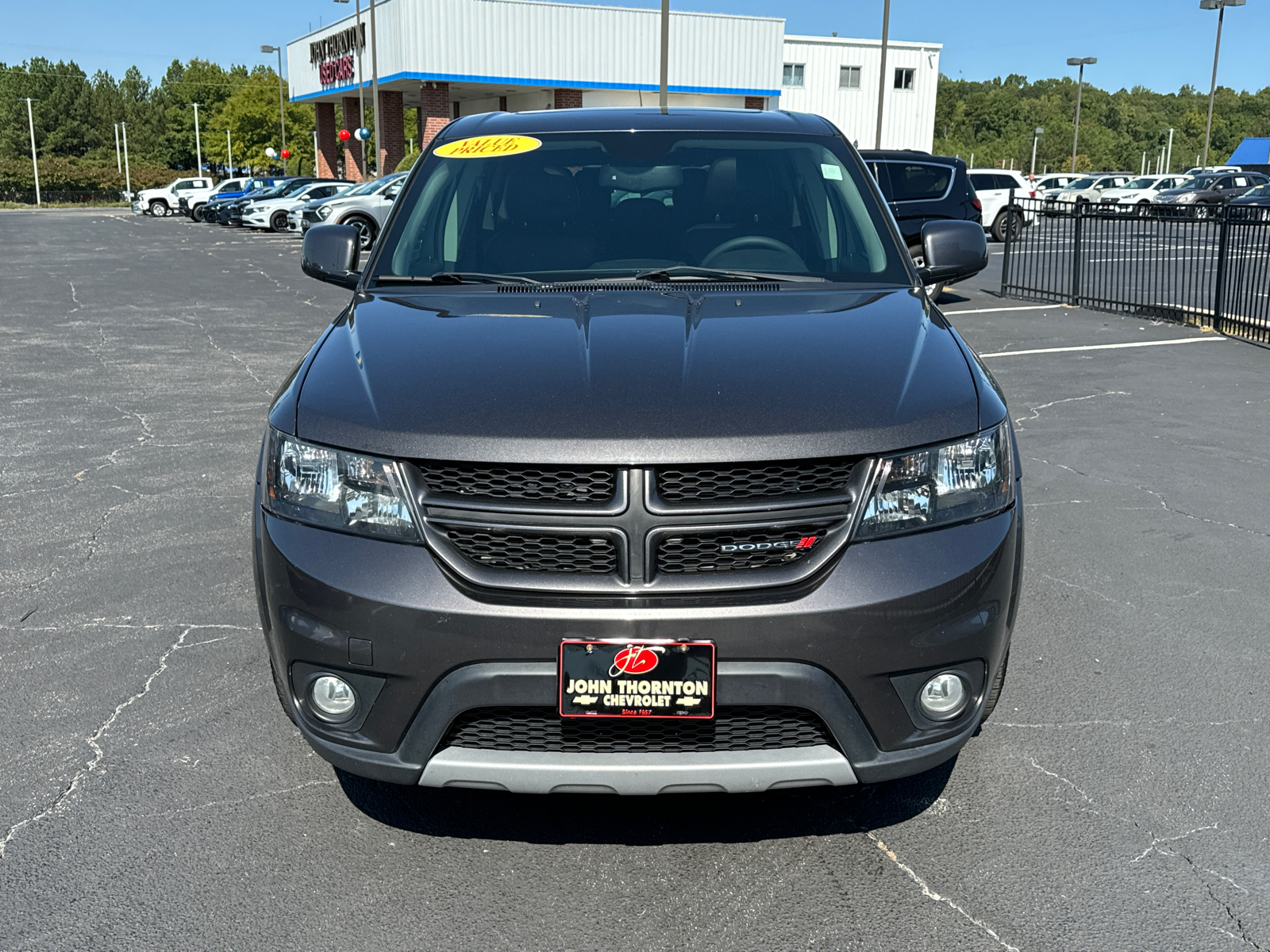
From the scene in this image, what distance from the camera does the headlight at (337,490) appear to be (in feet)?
8.44

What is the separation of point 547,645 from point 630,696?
20 cm

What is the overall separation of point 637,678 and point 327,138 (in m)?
65.1

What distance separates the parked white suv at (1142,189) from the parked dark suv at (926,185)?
3295 cm

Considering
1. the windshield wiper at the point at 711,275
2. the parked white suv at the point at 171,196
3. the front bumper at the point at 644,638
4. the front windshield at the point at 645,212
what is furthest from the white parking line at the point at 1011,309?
the parked white suv at the point at 171,196

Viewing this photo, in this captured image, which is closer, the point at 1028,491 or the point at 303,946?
the point at 303,946

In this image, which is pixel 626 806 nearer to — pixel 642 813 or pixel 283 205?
pixel 642 813

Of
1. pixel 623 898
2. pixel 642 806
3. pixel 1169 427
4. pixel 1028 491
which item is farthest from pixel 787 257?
pixel 1169 427

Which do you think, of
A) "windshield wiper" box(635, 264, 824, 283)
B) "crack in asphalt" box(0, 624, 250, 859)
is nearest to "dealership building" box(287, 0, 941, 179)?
"crack in asphalt" box(0, 624, 250, 859)

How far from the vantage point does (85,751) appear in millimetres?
3436

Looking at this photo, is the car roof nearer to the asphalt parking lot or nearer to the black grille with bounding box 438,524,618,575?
the asphalt parking lot

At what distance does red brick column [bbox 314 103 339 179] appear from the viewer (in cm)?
6234

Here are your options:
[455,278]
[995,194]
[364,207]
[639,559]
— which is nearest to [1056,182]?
[995,194]

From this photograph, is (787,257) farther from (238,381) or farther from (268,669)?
(238,381)

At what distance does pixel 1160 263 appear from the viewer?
14.7m
